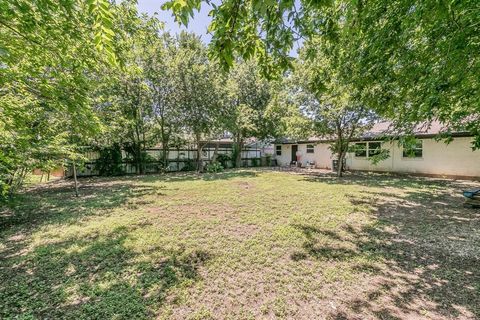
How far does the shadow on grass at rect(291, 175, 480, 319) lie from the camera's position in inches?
112

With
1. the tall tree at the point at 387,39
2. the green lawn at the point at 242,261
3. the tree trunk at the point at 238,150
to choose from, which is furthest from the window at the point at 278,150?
the tall tree at the point at 387,39

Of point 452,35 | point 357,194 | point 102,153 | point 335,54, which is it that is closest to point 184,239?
point 335,54

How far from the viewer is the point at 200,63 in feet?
54.7

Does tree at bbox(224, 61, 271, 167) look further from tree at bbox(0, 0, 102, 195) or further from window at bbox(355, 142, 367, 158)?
tree at bbox(0, 0, 102, 195)

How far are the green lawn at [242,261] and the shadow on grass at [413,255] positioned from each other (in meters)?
0.02

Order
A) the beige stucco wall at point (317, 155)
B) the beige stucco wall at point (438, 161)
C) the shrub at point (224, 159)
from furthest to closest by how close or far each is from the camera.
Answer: the shrub at point (224, 159), the beige stucco wall at point (317, 155), the beige stucco wall at point (438, 161)

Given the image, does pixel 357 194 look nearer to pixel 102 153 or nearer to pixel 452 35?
pixel 452 35

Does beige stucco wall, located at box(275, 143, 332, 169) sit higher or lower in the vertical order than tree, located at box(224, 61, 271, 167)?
lower

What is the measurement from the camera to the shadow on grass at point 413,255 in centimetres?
284

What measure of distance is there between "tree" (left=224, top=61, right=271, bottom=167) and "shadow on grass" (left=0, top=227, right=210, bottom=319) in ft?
47.7

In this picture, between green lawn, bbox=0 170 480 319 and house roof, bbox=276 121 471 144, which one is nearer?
green lawn, bbox=0 170 480 319

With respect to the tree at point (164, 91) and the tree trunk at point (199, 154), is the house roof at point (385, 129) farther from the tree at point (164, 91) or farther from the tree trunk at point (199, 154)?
the tree at point (164, 91)

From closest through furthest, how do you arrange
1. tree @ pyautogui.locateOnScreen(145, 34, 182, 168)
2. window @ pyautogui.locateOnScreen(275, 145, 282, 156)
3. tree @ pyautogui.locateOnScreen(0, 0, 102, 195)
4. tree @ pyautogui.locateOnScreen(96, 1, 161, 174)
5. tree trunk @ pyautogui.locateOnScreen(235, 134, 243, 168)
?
1. tree @ pyautogui.locateOnScreen(0, 0, 102, 195)
2. tree @ pyautogui.locateOnScreen(96, 1, 161, 174)
3. tree @ pyautogui.locateOnScreen(145, 34, 182, 168)
4. tree trunk @ pyautogui.locateOnScreen(235, 134, 243, 168)
5. window @ pyautogui.locateOnScreen(275, 145, 282, 156)

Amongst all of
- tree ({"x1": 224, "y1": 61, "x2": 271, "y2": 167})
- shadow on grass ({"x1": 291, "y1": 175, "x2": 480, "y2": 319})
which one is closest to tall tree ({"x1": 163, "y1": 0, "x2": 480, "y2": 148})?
shadow on grass ({"x1": 291, "y1": 175, "x2": 480, "y2": 319})
